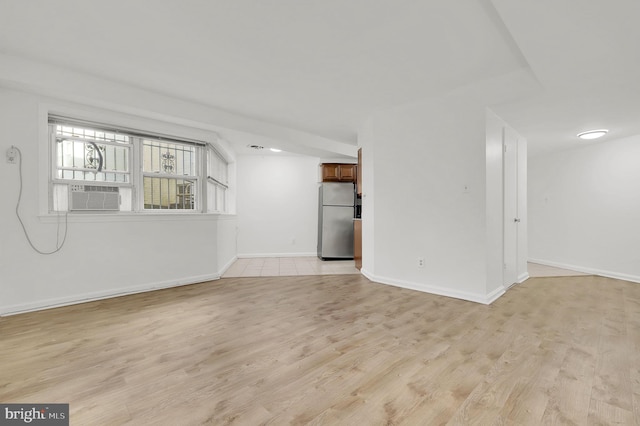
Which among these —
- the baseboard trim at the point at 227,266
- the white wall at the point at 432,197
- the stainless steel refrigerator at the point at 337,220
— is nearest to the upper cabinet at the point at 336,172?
the stainless steel refrigerator at the point at 337,220

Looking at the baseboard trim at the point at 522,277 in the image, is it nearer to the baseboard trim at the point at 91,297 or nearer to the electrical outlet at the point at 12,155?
the baseboard trim at the point at 91,297

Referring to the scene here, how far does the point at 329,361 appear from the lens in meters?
1.83

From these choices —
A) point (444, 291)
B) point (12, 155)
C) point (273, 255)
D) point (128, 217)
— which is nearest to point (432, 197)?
point (444, 291)

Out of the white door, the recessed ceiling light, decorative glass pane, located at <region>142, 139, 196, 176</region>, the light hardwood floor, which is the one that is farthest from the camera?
the recessed ceiling light

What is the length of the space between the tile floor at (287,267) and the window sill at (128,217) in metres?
1.03

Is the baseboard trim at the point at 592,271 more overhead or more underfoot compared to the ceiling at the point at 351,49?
more underfoot

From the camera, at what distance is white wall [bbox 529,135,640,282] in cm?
414

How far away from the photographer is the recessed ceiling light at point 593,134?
3881 mm

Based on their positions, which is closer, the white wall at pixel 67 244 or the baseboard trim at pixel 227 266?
the white wall at pixel 67 244

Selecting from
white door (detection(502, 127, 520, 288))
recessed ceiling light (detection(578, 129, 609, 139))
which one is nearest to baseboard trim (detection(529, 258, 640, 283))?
white door (detection(502, 127, 520, 288))

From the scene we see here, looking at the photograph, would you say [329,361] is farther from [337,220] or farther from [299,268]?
[337,220]

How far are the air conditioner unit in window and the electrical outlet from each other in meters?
0.47

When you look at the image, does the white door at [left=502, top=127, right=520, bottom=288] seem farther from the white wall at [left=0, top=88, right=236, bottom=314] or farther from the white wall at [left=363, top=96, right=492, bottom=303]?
the white wall at [left=0, top=88, right=236, bottom=314]

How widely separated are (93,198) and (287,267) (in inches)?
118
